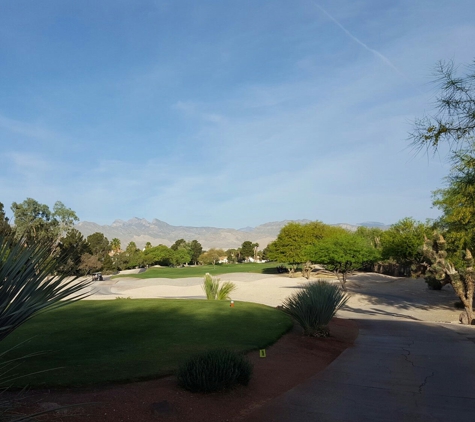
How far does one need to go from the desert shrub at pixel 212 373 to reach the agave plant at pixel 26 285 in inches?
147

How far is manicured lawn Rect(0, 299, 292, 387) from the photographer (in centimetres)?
822

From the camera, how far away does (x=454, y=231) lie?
25625 mm

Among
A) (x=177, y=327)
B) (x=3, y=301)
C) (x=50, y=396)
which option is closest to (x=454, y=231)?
(x=177, y=327)

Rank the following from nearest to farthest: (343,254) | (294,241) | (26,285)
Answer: (26,285), (343,254), (294,241)

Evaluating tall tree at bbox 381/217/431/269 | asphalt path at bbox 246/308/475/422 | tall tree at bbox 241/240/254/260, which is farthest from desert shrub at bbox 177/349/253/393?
tall tree at bbox 241/240/254/260

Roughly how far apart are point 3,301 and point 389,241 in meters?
48.8

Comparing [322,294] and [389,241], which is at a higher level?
[389,241]

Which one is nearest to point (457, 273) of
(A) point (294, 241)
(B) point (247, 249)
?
(A) point (294, 241)

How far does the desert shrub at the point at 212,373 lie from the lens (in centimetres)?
738

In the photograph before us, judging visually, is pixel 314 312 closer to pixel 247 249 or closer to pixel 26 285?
pixel 26 285

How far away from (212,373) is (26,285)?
4.25 m

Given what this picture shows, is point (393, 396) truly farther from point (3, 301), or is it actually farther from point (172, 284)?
point (172, 284)

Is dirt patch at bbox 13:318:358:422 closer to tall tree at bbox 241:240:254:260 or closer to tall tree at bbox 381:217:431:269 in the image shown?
tall tree at bbox 381:217:431:269

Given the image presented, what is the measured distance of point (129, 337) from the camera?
11.8 meters
